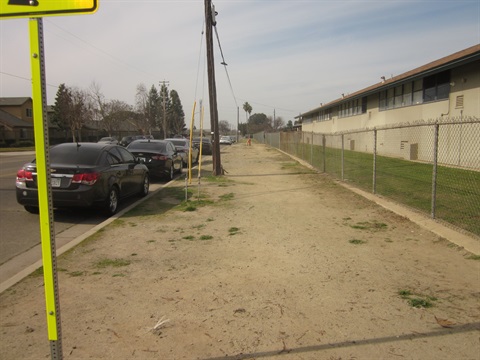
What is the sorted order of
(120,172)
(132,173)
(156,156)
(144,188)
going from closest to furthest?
1. (120,172)
2. (132,173)
3. (144,188)
4. (156,156)

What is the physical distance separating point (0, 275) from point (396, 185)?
10.6 meters

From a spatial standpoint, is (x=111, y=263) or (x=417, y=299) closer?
(x=417, y=299)

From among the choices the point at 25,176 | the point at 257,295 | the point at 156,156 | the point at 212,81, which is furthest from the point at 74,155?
the point at 212,81

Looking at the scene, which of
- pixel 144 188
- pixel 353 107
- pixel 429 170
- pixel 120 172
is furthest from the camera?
pixel 353 107

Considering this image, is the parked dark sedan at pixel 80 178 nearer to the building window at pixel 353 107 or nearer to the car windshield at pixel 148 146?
the car windshield at pixel 148 146

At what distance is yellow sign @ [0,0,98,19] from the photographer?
6.68 feet

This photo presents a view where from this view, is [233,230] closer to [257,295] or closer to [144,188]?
[257,295]

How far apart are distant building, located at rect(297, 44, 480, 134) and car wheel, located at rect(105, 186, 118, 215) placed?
14.2 metres

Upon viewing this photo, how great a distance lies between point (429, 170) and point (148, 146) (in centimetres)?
1101

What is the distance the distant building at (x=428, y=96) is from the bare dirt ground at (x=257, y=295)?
12637mm

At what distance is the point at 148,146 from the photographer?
15.2m

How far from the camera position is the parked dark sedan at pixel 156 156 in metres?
14.5

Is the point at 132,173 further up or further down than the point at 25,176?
further down

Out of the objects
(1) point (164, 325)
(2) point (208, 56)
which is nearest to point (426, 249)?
(1) point (164, 325)
